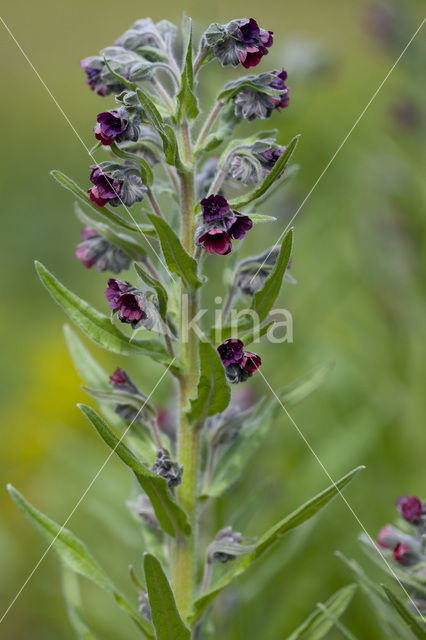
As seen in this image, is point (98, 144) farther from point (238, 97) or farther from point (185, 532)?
point (185, 532)

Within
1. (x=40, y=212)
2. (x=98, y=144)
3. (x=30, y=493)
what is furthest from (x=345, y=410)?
(x=40, y=212)

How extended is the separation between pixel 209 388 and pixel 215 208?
421 mm

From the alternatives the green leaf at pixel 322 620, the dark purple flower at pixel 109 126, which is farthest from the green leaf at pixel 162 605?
the dark purple flower at pixel 109 126

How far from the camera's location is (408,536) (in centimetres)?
192

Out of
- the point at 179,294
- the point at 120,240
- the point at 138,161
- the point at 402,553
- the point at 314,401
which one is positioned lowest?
the point at 402,553

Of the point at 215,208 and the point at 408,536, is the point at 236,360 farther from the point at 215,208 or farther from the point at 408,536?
the point at 408,536

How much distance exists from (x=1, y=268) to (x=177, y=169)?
Answer: 6314 mm

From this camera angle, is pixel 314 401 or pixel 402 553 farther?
pixel 314 401

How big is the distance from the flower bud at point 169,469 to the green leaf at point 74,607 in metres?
0.49

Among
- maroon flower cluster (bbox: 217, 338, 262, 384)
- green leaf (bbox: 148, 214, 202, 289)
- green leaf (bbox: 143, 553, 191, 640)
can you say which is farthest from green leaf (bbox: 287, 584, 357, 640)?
green leaf (bbox: 148, 214, 202, 289)

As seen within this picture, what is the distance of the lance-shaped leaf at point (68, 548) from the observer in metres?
1.84

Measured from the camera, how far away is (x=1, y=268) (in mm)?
7723

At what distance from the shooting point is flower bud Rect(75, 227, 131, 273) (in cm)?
195

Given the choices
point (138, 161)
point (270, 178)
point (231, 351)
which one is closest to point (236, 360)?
point (231, 351)
